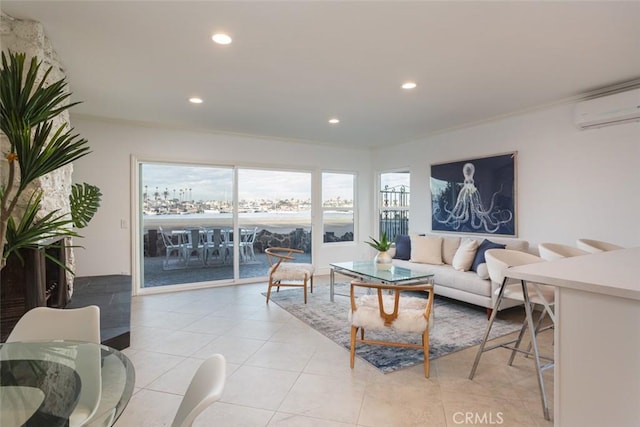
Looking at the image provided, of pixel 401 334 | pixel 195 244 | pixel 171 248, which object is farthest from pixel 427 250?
pixel 171 248

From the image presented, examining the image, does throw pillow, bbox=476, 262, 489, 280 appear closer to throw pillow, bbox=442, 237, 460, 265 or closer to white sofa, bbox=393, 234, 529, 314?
white sofa, bbox=393, 234, 529, 314

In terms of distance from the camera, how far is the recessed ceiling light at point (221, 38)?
2.35 meters

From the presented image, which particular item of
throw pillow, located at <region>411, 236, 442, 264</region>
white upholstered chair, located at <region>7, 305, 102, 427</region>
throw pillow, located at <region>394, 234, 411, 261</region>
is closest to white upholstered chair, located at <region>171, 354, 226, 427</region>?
white upholstered chair, located at <region>7, 305, 102, 427</region>

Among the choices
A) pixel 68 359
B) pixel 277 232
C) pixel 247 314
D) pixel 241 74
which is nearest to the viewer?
pixel 68 359

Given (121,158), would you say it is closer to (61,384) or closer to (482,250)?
(61,384)

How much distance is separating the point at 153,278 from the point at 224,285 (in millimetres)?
1085

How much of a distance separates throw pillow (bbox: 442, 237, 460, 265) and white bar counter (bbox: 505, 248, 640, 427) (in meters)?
3.15

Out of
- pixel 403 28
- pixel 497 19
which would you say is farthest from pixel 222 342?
pixel 497 19

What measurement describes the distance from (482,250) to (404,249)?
1260 mm

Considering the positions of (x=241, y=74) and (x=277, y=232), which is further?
(x=277, y=232)

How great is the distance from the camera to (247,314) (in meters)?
3.89

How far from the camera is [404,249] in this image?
17.0ft

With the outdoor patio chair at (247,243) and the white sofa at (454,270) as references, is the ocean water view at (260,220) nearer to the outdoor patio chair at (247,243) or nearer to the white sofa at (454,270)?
the outdoor patio chair at (247,243)

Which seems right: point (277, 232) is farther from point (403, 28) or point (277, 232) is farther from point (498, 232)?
point (403, 28)
